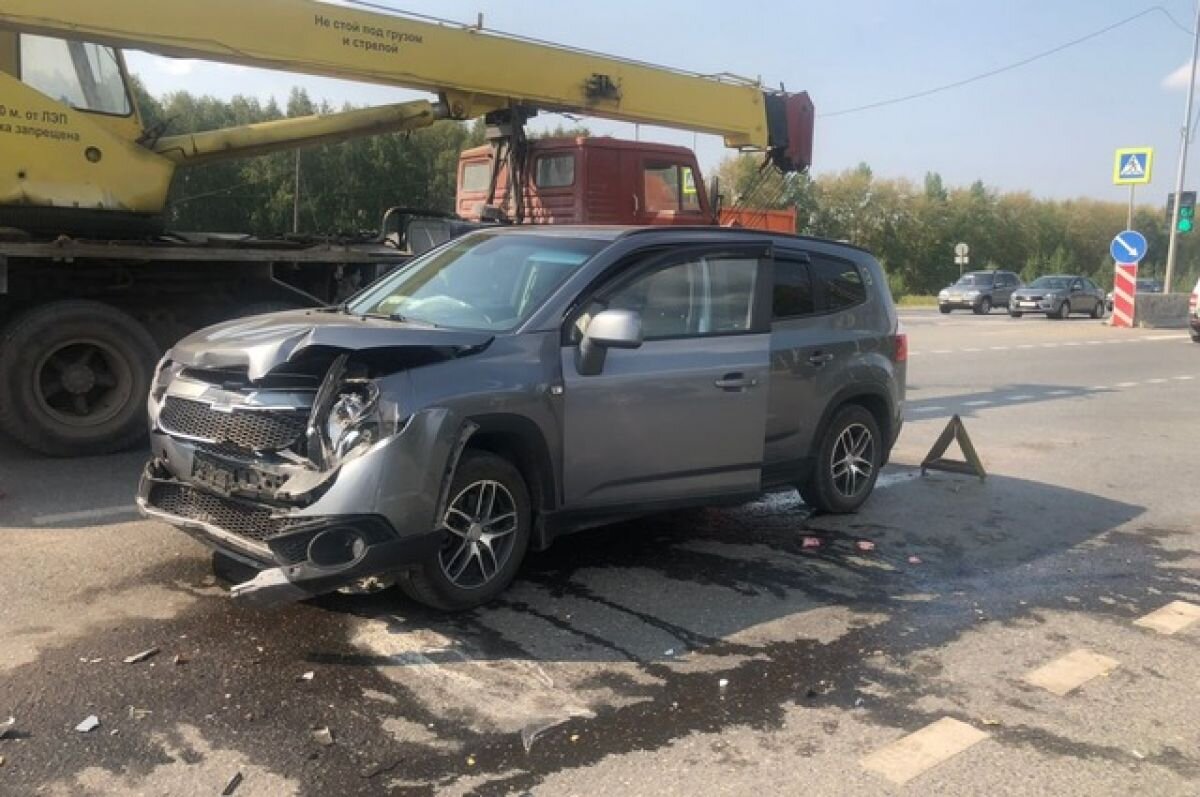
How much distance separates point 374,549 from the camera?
158 inches

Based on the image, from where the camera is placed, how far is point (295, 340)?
164 inches

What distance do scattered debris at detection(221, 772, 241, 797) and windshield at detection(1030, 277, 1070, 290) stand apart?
36.9 metres

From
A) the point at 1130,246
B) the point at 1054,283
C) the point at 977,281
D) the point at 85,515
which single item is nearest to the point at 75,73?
the point at 85,515

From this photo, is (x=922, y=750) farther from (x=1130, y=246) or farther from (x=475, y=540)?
(x=1130, y=246)

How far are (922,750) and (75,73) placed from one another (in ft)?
25.5

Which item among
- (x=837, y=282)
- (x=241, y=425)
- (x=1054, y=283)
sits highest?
(x=837, y=282)

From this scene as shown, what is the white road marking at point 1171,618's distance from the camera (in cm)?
477

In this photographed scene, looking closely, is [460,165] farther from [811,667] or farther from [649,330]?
[811,667]

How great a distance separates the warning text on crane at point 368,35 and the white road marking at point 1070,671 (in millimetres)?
7527

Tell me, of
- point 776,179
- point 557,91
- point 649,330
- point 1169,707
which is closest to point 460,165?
point 557,91

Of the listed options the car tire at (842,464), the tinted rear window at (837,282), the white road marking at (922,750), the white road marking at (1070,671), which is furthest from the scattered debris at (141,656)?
the tinted rear window at (837,282)

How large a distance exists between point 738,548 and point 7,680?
3656 millimetres

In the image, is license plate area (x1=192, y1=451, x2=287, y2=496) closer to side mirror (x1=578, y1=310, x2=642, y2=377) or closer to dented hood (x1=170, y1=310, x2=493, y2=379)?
dented hood (x1=170, y1=310, x2=493, y2=379)

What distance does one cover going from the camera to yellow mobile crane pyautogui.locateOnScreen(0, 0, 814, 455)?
7.26m
